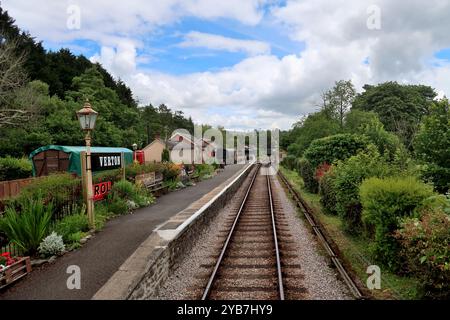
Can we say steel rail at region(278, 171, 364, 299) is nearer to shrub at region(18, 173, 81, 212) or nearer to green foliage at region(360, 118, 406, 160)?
shrub at region(18, 173, 81, 212)

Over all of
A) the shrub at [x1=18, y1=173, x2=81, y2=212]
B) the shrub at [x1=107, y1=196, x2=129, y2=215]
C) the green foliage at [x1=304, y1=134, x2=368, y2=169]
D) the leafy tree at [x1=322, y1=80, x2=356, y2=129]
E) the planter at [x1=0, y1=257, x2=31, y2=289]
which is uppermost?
the leafy tree at [x1=322, y1=80, x2=356, y2=129]

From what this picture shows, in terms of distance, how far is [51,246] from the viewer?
307 inches

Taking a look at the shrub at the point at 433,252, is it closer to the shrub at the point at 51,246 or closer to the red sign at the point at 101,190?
the shrub at the point at 51,246

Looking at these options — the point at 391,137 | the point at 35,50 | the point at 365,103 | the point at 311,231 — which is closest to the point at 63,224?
the point at 311,231

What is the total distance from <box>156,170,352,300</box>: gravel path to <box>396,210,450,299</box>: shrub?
135cm

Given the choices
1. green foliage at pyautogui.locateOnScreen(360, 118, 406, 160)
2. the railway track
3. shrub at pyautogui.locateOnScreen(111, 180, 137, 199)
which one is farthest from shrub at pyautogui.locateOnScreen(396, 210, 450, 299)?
green foliage at pyautogui.locateOnScreen(360, 118, 406, 160)

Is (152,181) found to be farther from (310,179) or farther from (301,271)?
(301,271)

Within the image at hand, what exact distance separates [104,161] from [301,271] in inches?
617

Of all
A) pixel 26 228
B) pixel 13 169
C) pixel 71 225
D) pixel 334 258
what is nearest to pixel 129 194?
pixel 71 225

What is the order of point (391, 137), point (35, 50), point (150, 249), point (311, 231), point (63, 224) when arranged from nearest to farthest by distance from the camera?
point (150, 249) → point (63, 224) → point (311, 231) → point (391, 137) → point (35, 50)

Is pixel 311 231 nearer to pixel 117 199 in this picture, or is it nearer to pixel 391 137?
pixel 117 199

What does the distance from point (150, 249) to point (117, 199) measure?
6415 mm

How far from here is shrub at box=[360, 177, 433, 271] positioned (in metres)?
7.54
